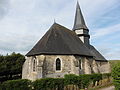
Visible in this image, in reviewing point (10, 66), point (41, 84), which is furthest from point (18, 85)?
point (10, 66)

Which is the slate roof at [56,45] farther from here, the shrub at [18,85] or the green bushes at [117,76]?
the green bushes at [117,76]

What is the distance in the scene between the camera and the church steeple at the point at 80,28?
30413 mm

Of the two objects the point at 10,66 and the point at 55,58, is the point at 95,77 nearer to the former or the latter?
the point at 55,58

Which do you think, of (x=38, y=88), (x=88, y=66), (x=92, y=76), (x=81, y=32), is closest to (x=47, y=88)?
(x=38, y=88)

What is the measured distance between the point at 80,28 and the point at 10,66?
51.8 ft

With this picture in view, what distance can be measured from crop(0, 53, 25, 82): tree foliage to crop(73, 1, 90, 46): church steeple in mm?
13276

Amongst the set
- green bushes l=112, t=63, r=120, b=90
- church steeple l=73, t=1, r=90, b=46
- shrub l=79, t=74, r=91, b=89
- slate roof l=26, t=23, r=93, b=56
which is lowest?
shrub l=79, t=74, r=91, b=89

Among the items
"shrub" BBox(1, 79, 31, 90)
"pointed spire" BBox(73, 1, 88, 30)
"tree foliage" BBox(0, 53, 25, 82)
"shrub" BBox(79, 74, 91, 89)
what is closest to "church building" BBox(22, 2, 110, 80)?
"shrub" BBox(79, 74, 91, 89)

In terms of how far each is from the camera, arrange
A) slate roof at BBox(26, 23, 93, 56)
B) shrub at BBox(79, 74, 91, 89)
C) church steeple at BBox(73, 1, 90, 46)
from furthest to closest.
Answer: church steeple at BBox(73, 1, 90, 46) < slate roof at BBox(26, 23, 93, 56) < shrub at BBox(79, 74, 91, 89)

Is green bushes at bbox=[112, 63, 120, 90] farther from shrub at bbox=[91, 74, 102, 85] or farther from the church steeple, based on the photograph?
the church steeple

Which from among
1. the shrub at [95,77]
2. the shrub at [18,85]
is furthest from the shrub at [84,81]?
the shrub at [18,85]

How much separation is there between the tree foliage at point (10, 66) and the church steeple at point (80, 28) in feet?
43.6

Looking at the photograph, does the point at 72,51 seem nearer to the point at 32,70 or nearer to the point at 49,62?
the point at 49,62

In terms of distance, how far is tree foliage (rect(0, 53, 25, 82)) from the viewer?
2994 centimetres
